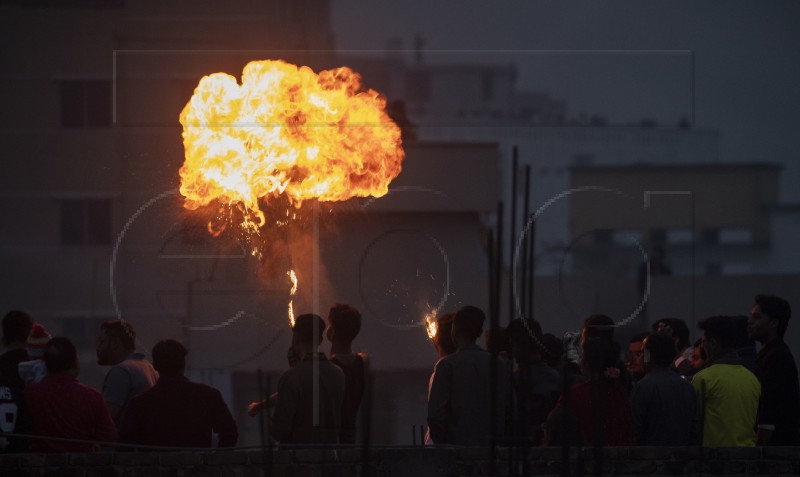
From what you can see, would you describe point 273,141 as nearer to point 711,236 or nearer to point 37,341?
point 37,341

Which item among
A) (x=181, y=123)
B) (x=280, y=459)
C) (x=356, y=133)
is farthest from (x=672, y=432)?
(x=181, y=123)

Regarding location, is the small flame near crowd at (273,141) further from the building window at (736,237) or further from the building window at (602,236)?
the building window at (736,237)

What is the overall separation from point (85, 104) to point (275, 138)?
14.4 feet

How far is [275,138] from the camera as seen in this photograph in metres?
10.1

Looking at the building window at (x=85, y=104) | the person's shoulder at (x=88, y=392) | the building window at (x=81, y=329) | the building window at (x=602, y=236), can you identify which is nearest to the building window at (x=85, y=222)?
the building window at (x=81, y=329)

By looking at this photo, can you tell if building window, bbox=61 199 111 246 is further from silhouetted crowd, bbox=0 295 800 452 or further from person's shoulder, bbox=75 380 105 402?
person's shoulder, bbox=75 380 105 402

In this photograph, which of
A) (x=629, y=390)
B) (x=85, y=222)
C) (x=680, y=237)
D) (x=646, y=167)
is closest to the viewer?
(x=629, y=390)

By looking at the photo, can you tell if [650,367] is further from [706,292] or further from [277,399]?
[706,292]

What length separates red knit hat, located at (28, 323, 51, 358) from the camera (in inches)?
304

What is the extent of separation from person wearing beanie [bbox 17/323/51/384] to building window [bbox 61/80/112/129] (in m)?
6.04

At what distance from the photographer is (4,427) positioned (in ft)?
22.1

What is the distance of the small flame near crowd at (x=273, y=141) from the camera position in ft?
33.1

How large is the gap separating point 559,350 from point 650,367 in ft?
2.61

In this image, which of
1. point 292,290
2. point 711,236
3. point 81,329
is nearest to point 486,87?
point 292,290
